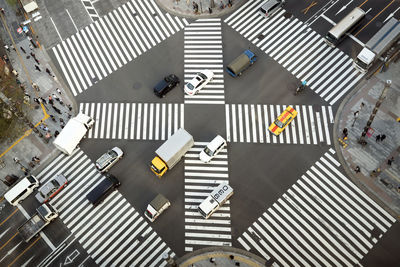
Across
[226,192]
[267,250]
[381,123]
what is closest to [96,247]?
[226,192]

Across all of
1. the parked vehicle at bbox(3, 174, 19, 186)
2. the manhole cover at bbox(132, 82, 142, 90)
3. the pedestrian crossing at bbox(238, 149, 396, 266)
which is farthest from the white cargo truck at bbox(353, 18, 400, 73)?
the parked vehicle at bbox(3, 174, 19, 186)

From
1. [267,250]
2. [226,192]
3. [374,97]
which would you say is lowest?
[267,250]

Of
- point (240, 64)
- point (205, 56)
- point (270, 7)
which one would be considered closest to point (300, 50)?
point (270, 7)

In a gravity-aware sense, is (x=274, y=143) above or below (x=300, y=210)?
above

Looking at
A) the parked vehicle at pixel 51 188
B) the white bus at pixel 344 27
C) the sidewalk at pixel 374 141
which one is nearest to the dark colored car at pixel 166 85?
the parked vehicle at pixel 51 188

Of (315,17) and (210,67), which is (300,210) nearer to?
(210,67)

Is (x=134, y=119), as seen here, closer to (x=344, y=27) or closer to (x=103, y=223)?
(x=103, y=223)
